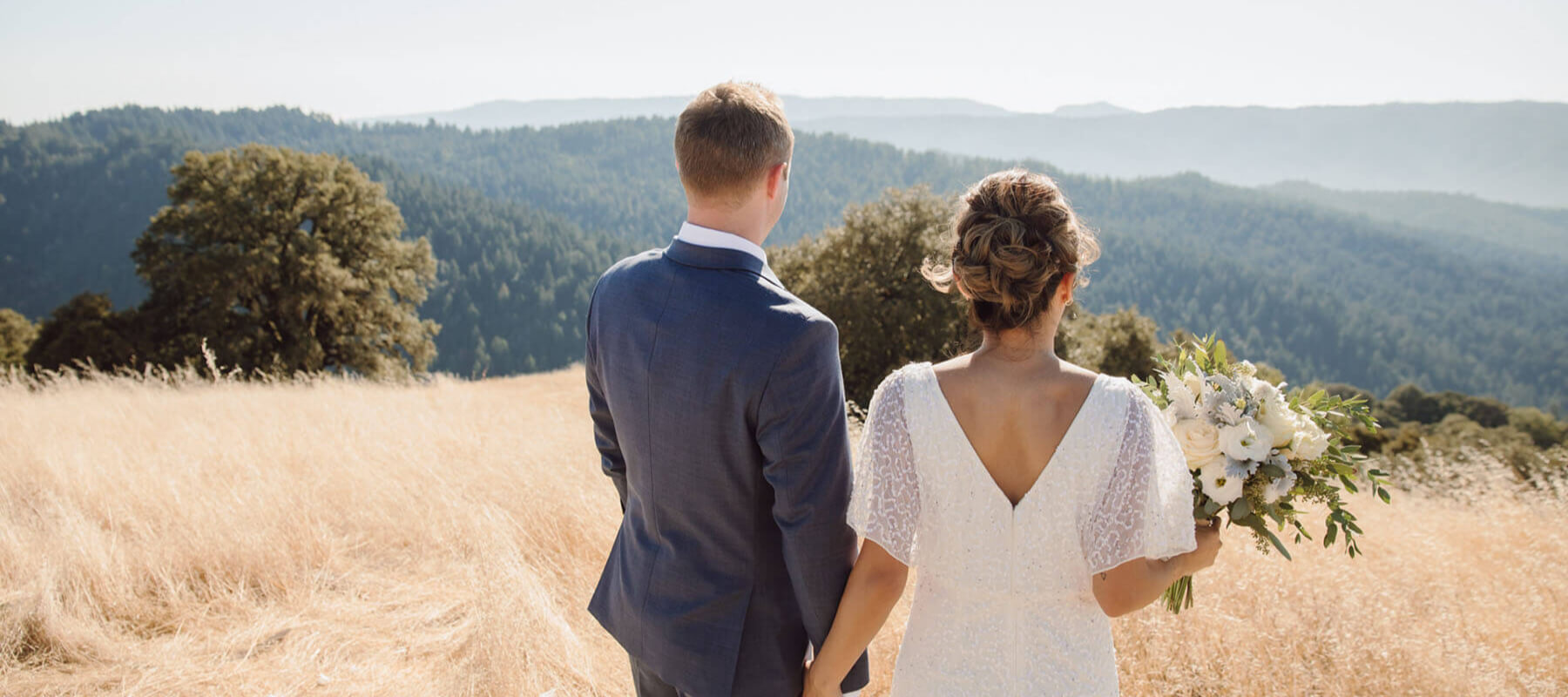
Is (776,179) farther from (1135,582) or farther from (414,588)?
(414,588)

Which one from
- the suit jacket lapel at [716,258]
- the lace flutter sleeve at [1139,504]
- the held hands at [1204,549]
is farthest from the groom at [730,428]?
the held hands at [1204,549]

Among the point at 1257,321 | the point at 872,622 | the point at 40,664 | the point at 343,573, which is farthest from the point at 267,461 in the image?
the point at 1257,321

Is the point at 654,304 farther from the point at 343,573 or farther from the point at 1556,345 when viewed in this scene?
the point at 1556,345

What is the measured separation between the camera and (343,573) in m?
4.41

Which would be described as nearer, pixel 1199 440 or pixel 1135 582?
pixel 1135 582

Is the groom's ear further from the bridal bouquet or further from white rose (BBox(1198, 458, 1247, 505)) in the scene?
white rose (BBox(1198, 458, 1247, 505))

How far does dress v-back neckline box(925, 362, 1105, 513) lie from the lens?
1706 millimetres

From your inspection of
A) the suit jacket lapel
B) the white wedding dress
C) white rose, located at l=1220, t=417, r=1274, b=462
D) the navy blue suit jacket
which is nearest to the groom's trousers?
the navy blue suit jacket

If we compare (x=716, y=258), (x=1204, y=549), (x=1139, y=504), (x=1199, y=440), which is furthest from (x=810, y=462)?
(x=1199, y=440)

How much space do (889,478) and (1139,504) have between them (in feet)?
1.80

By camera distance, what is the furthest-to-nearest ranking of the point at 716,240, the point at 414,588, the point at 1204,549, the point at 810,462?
the point at 414,588, the point at 1204,549, the point at 716,240, the point at 810,462

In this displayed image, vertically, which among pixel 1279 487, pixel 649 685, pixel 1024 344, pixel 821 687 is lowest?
pixel 649 685

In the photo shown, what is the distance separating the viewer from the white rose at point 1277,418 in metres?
2.21

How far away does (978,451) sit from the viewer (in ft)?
5.83
